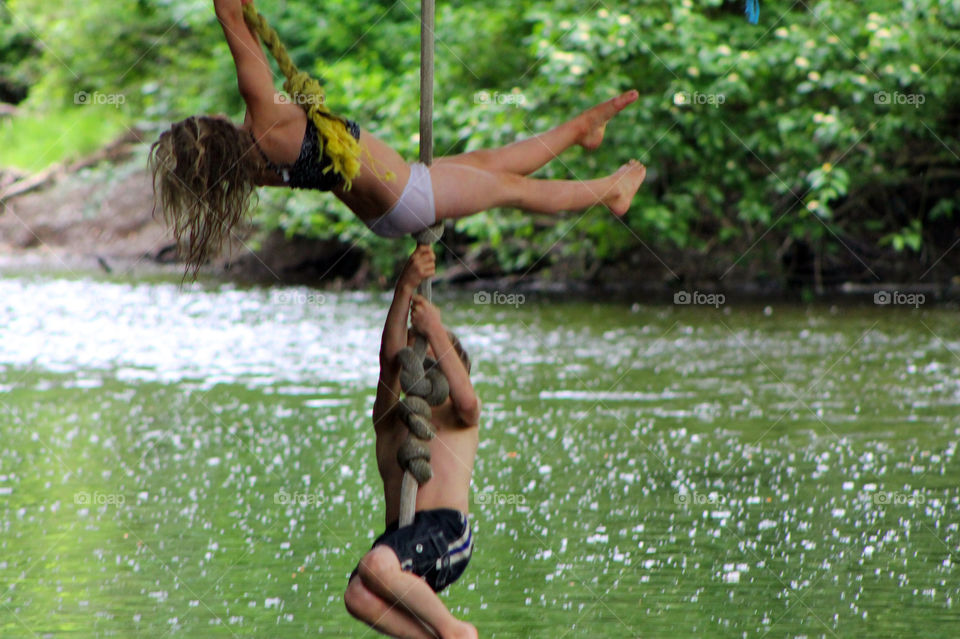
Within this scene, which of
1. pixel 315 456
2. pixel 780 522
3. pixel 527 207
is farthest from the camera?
pixel 315 456

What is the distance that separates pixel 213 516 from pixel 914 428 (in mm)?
4033

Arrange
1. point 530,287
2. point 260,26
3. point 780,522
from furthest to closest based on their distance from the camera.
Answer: point 530,287 < point 780,522 < point 260,26

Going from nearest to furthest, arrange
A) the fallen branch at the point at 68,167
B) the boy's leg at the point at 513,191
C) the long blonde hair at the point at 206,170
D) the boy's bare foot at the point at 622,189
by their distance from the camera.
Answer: the long blonde hair at the point at 206,170 → the boy's leg at the point at 513,191 → the boy's bare foot at the point at 622,189 → the fallen branch at the point at 68,167

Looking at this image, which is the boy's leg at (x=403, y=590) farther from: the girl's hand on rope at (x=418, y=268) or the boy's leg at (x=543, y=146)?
the boy's leg at (x=543, y=146)

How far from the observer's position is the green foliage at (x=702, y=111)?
12617 mm

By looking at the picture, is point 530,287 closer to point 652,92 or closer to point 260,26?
point 652,92

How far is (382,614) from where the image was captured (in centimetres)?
377

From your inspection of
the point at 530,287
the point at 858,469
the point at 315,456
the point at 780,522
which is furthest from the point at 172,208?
the point at 530,287

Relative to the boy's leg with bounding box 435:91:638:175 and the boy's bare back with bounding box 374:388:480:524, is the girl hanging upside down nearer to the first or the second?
the boy's leg with bounding box 435:91:638:175

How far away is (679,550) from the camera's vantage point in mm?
5551

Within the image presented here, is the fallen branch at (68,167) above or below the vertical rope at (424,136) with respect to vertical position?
above

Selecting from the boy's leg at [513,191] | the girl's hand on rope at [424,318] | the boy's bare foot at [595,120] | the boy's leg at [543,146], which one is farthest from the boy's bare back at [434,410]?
the boy's bare foot at [595,120]

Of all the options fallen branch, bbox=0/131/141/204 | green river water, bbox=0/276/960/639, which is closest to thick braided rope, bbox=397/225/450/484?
green river water, bbox=0/276/960/639

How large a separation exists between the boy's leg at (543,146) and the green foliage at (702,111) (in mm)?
8220
